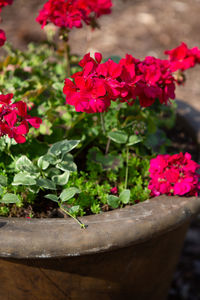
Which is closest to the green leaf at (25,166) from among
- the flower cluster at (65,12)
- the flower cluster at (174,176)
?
the flower cluster at (174,176)

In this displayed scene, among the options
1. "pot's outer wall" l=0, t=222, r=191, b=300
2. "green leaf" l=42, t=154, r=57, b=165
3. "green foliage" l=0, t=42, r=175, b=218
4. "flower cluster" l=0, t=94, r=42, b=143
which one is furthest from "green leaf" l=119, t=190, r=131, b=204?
"flower cluster" l=0, t=94, r=42, b=143

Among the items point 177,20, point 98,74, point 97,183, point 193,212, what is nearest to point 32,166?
point 97,183

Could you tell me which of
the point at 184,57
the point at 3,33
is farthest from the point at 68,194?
the point at 184,57

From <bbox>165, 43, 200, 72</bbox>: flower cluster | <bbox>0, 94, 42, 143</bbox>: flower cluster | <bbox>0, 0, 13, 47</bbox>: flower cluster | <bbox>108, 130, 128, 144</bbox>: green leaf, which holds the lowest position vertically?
<bbox>108, 130, 128, 144</bbox>: green leaf

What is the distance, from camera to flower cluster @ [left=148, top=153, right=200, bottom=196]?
1.22m

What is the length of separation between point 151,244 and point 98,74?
594mm

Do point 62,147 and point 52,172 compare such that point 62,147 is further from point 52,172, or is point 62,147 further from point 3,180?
point 3,180

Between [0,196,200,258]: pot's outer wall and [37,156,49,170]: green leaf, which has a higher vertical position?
[37,156,49,170]: green leaf

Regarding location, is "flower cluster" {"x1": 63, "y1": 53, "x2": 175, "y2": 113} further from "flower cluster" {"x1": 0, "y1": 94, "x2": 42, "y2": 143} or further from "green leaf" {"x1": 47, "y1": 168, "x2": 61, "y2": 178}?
"green leaf" {"x1": 47, "y1": 168, "x2": 61, "y2": 178}

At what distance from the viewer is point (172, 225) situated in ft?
3.87

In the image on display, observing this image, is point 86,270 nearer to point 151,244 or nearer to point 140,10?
point 151,244

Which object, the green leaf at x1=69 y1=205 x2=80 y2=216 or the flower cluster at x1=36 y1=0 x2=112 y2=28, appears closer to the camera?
the green leaf at x1=69 y1=205 x2=80 y2=216

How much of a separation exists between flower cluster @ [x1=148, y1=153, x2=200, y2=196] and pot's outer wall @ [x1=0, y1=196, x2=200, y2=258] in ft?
0.19

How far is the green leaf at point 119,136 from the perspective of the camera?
1.38 metres
